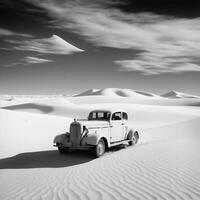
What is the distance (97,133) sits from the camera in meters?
10.8

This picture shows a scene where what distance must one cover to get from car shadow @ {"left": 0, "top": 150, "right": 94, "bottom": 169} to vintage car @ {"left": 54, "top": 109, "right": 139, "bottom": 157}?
1.39 ft

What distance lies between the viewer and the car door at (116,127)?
11.7 m

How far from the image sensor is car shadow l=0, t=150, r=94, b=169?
9555 millimetres

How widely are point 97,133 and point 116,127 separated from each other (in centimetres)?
149

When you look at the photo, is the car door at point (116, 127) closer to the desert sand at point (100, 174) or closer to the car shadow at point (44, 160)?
the desert sand at point (100, 174)

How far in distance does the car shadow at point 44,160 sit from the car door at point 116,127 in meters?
1.24

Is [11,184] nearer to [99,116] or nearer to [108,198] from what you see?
[108,198]

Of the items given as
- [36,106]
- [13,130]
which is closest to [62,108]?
[36,106]

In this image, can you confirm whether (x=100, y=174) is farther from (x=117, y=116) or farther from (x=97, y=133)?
(x=117, y=116)

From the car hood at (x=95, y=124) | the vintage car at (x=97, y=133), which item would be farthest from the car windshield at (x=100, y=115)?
the car hood at (x=95, y=124)

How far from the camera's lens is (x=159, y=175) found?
7242 millimetres

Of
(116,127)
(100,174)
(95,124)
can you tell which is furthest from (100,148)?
(100,174)

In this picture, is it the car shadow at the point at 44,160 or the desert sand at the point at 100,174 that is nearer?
the desert sand at the point at 100,174

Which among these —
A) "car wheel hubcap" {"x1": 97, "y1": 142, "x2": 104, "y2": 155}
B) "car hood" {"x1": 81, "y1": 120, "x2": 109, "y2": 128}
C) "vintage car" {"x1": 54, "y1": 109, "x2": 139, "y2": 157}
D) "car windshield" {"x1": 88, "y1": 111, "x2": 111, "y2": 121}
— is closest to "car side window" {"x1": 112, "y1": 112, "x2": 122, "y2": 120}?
"vintage car" {"x1": 54, "y1": 109, "x2": 139, "y2": 157}
